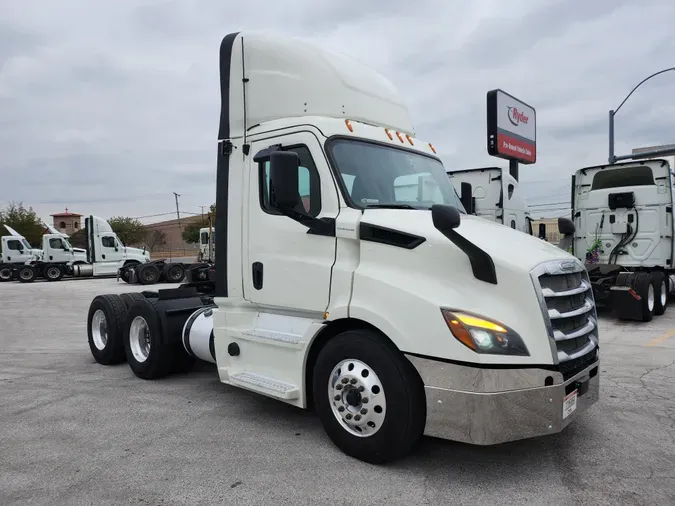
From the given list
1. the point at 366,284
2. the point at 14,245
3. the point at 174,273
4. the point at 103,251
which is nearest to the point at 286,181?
the point at 366,284

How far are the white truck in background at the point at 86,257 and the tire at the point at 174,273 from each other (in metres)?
3.80

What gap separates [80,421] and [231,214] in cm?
235

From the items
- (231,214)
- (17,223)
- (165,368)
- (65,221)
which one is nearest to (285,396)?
(231,214)

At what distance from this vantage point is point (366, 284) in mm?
3758

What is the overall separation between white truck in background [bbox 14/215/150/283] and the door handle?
1008 inches

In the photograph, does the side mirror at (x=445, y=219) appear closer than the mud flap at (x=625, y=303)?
Yes

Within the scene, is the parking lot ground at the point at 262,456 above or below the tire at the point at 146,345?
below

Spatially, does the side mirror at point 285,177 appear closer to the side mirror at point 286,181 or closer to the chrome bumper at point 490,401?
the side mirror at point 286,181

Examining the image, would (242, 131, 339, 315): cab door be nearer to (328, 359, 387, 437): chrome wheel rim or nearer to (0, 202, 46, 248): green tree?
(328, 359, 387, 437): chrome wheel rim

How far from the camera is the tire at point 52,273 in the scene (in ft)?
97.9

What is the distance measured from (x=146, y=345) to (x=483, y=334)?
4.56 metres

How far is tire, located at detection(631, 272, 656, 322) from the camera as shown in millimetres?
10305

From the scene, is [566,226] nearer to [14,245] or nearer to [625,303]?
[625,303]

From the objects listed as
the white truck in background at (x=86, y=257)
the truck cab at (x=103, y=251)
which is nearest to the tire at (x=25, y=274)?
the white truck in background at (x=86, y=257)
